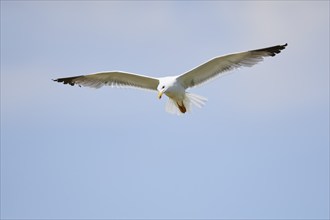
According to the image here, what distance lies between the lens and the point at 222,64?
17391 mm

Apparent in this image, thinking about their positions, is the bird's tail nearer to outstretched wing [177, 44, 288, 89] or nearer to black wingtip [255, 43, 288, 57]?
outstretched wing [177, 44, 288, 89]

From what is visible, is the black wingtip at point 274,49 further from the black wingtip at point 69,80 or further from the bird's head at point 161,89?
the black wingtip at point 69,80

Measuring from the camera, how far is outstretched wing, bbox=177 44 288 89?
1708 centimetres

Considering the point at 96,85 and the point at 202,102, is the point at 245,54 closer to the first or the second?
the point at 202,102

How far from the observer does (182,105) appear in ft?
57.1

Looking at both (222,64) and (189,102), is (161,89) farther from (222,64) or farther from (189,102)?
(222,64)

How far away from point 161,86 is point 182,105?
672mm

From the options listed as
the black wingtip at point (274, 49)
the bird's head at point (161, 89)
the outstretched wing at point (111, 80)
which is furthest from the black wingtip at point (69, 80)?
the black wingtip at point (274, 49)

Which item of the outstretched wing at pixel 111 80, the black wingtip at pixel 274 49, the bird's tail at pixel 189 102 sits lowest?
the bird's tail at pixel 189 102

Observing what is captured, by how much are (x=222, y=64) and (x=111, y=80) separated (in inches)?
99.1

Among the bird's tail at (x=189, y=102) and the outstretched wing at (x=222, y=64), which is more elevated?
the outstretched wing at (x=222, y=64)

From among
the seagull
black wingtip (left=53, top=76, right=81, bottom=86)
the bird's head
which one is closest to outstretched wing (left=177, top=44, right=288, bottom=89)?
the seagull

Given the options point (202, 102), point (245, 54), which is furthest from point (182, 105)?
point (245, 54)

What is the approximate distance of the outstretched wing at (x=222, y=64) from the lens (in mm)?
17078
